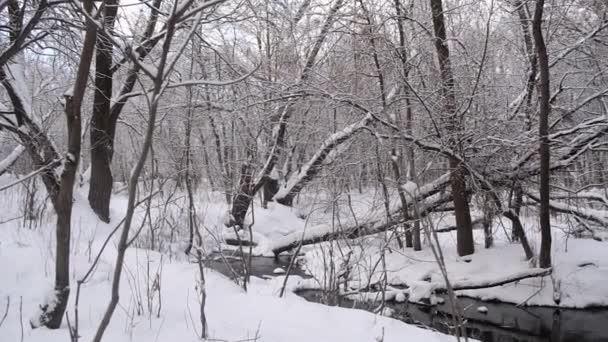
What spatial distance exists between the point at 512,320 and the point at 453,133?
3.16 m

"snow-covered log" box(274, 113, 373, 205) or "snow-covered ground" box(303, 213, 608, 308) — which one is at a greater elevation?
"snow-covered log" box(274, 113, 373, 205)

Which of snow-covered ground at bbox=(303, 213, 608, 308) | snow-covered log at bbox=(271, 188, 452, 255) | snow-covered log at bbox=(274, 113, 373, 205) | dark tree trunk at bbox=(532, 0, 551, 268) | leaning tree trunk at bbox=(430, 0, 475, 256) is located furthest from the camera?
snow-covered log at bbox=(274, 113, 373, 205)

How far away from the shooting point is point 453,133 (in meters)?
7.77

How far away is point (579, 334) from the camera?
20.2 feet

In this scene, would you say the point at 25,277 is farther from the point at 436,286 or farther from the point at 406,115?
the point at 406,115

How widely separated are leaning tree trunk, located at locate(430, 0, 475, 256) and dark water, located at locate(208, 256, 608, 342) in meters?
1.64

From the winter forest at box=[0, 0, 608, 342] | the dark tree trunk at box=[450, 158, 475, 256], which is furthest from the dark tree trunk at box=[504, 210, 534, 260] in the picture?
the dark tree trunk at box=[450, 158, 475, 256]

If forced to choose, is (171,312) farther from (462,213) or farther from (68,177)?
(462,213)

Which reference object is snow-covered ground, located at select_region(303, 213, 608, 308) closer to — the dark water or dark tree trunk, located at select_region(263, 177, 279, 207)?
the dark water

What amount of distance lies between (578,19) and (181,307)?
863cm

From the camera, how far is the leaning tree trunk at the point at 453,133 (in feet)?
26.2

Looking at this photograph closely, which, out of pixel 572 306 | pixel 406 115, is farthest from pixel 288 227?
pixel 572 306

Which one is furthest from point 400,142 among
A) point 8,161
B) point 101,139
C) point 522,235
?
point 8,161

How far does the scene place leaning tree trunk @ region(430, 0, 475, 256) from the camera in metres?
7.97
